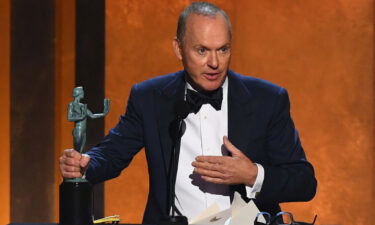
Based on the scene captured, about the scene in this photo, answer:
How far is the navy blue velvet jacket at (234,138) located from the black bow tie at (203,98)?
0.04 metres

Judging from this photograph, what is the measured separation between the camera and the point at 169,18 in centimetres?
406

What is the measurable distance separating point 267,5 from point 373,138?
0.96 meters

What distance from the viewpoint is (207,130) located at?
2742 millimetres

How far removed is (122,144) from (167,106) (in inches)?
8.7

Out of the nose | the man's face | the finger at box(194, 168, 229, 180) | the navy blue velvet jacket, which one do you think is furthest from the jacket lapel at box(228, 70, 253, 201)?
the finger at box(194, 168, 229, 180)

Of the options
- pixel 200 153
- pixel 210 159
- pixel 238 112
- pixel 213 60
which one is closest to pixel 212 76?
pixel 213 60

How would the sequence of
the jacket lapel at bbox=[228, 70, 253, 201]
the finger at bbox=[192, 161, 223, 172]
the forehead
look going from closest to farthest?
the finger at bbox=[192, 161, 223, 172] → the forehead → the jacket lapel at bbox=[228, 70, 253, 201]

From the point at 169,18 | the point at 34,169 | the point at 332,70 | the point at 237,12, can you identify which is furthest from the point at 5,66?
the point at 332,70

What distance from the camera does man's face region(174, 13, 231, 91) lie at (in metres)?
2.51

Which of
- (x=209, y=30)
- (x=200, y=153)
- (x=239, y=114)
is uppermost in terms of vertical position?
(x=209, y=30)

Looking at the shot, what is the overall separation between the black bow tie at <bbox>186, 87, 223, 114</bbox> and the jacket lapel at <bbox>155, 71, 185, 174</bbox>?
1.5 inches

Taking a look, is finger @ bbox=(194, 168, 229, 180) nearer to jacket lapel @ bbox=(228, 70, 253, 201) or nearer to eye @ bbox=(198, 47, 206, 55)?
jacket lapel @ bbox=(228, 70, 253, 201)

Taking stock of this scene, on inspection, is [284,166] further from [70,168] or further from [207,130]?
[70,168]

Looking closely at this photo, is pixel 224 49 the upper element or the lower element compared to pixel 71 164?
upper
